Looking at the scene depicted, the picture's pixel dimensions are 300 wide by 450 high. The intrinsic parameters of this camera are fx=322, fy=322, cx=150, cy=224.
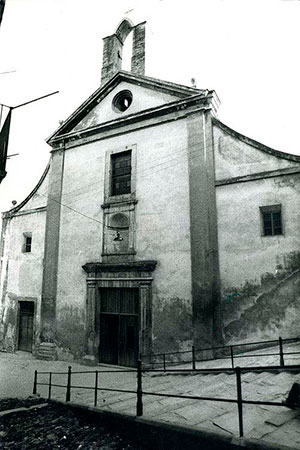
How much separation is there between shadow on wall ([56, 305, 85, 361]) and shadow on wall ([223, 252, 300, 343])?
548 centimetres

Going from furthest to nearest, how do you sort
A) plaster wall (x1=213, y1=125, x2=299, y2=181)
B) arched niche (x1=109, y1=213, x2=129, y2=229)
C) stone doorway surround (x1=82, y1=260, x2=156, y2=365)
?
arched niche (x1=109, y1=213, x2=129, y2=229) → stone doorway surround (x1=82, y1=260, x2=156, y2=365) → plaster wall (x1=213, y1=125, x2=299, y2=181)

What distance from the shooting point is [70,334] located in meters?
12.1

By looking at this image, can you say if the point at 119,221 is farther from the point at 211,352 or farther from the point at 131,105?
the point at 211,352

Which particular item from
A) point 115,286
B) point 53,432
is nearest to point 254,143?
point 115,286

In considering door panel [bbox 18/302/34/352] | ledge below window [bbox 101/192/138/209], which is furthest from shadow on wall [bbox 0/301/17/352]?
ledge below window [bbox 101/192/138/209]

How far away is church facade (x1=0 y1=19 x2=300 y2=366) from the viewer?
929 centimetres

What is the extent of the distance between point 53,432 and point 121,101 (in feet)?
39.3

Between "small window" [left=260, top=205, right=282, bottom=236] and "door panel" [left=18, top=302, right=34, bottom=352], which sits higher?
"small window" [left=260, top=205, right=282, bottom=236]

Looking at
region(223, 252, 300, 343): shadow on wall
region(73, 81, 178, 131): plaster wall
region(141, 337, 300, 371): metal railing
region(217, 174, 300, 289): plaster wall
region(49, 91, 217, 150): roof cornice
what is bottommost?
region(141, 337, 300, 371): metal railing

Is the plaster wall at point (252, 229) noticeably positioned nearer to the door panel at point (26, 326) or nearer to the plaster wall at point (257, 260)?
the plaster wall at point (257, 260)

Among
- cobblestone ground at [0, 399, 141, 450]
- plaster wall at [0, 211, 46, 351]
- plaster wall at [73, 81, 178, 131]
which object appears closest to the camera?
cobblestone ground at [0, 399, 141, 450]

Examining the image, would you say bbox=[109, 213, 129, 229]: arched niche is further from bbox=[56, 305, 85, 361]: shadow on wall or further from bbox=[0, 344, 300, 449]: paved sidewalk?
bbox=[0, 344, 300, 449]: paved sidewalk

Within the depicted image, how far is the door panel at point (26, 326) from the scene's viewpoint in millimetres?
13289

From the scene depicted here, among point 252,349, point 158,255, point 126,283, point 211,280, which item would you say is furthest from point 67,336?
point 252,349
